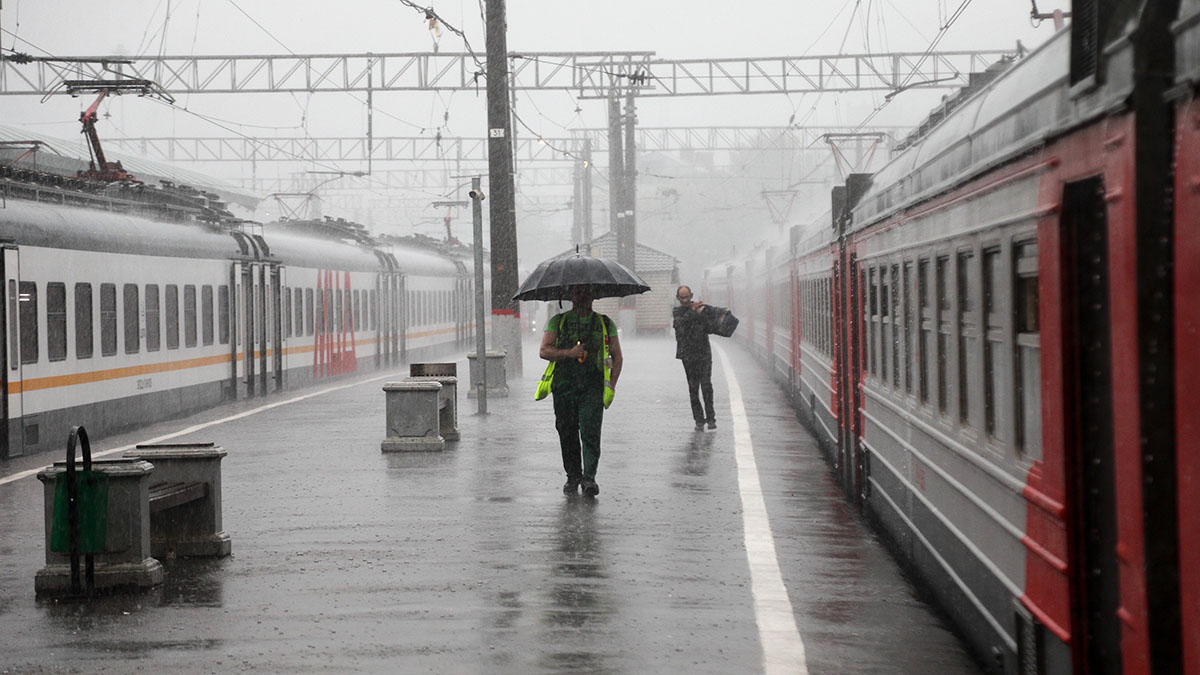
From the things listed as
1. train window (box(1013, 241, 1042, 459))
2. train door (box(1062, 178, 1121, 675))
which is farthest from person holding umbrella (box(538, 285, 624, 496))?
train door (box(1062, 178, 1121, 675))

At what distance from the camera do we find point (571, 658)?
23.0 ft

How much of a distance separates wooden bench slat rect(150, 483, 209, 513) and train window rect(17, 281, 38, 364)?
818 centimetres

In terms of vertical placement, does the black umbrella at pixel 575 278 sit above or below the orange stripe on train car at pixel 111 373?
above

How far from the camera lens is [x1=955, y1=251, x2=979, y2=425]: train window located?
7.10 meters

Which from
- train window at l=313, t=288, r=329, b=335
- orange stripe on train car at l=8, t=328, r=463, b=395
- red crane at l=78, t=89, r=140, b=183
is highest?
red crane at l=78, t=89, r=140, b=183

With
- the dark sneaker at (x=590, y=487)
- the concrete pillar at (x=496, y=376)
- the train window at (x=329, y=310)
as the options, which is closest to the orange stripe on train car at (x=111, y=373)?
the train window at (x=329, y=310)

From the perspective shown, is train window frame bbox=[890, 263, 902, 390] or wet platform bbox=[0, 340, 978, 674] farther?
train window frame bbox=[890, 263, 902, 390]

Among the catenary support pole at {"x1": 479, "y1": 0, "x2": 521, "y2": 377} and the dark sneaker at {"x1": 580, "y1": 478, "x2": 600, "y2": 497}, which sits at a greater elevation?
the catenary support pole at {"x1": 479, "y1": 0, "x2": 521, "y2": 377}

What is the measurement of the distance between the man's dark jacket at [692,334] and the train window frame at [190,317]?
28.2ft

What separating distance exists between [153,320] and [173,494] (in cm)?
1331

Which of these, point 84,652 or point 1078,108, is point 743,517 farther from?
point 1078,108

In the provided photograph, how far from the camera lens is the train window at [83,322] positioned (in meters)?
19.1

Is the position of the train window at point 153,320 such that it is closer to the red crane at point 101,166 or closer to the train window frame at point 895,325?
the red crane at point 101,166

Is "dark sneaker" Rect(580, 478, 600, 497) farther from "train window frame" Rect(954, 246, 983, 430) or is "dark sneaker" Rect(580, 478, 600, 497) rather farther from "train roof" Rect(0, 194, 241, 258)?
"train roof" Rect(0, 194, 241, 258)
